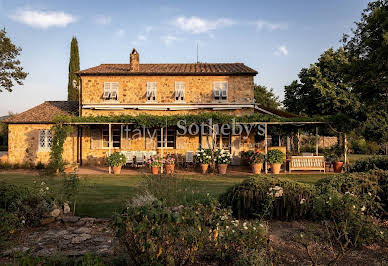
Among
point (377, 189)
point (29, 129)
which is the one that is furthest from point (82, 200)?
point (29, 129)

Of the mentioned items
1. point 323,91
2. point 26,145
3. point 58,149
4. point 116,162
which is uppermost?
point 323,91

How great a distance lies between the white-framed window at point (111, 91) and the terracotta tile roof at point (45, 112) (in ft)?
8.00

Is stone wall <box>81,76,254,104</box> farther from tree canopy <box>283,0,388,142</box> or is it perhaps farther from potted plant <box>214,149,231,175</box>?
tree canopy <box>283,0,388,142</box>

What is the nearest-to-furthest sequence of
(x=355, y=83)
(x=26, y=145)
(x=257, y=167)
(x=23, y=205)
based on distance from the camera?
1. (x=23, y=205)
2. (x=355, y=83)
3. (x=257, y=167)
4. (x=26, y=145)

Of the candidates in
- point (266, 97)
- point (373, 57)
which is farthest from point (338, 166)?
point (266, 97)

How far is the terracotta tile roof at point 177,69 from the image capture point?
55.6ft

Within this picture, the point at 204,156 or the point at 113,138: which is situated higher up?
the point at 113,138

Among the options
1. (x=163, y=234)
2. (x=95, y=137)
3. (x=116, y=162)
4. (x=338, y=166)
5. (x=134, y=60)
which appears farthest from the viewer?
(x=134, y=60)

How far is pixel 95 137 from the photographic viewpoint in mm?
17375

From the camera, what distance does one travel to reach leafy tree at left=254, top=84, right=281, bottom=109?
37.2 m

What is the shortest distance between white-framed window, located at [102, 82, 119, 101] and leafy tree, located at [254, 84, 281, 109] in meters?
23.5

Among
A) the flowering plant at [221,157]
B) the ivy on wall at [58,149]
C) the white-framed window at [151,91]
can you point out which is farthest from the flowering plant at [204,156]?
the ivy on wall at [58,149]

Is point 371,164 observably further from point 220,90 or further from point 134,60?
point 134,60

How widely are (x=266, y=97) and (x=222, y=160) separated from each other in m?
25.9
